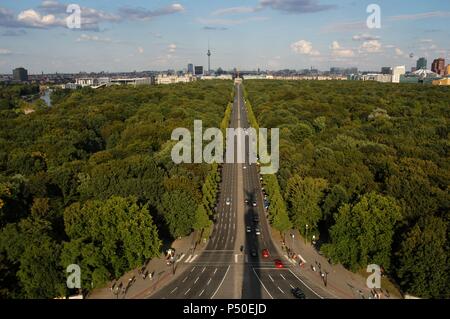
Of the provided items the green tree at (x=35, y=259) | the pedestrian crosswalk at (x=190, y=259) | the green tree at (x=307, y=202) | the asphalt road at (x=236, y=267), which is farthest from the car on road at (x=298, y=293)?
the green tree at (x=35, y=259)

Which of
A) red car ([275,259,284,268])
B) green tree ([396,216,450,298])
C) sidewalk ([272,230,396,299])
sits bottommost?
sidewalk ([272,230,396,299])

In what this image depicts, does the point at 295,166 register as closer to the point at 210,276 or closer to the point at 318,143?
the point at 318,143

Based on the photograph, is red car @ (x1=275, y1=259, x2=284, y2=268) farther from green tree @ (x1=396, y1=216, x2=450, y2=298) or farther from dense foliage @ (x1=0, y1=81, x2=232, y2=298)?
green tree @ (x1=396, y1=216, x2=450, y2=298)

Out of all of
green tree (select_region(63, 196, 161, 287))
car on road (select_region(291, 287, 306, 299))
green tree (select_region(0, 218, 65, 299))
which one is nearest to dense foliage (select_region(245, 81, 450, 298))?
car on road (select_region(291, 287, 306, 299))

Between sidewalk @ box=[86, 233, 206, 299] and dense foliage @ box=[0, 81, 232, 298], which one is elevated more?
dense foliage @ box=[0, 81, 232, 298]

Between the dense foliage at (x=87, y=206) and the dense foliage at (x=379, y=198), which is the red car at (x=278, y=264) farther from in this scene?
the dense foliage at (x=87, y=206)

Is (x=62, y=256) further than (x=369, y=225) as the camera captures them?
No

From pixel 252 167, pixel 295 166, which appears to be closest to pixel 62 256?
pixel 295 166
